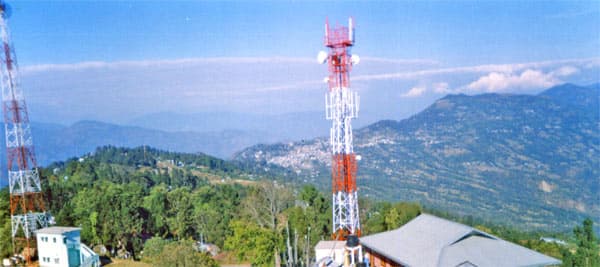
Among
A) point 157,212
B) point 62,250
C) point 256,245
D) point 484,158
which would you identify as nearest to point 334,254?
point 256,245

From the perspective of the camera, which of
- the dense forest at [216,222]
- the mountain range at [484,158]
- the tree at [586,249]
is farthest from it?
the mountain range at [484,158]

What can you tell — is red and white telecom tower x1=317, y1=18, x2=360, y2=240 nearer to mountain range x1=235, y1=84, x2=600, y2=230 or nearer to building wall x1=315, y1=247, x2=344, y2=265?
building wall x1=315, y1=247, x2=344, y2=265

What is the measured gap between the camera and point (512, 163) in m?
92.6

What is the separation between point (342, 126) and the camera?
18938 millimetres

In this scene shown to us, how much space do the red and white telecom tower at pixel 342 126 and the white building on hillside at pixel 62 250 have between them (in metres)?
13.9

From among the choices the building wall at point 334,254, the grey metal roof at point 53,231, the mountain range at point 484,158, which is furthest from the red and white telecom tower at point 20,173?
the mountain range at point 484,158

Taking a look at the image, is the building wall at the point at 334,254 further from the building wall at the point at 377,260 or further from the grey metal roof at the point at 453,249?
the grey metal roof at the point at 453,249

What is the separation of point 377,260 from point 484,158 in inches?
3264

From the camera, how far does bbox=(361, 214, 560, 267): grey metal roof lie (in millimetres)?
13891

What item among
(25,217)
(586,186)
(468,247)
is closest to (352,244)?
(468,247)

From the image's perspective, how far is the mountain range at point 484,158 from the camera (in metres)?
66.0

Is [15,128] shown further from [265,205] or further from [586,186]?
[586,186]

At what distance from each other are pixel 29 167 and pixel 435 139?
8990cm

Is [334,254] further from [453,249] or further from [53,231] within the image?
[53,231]
